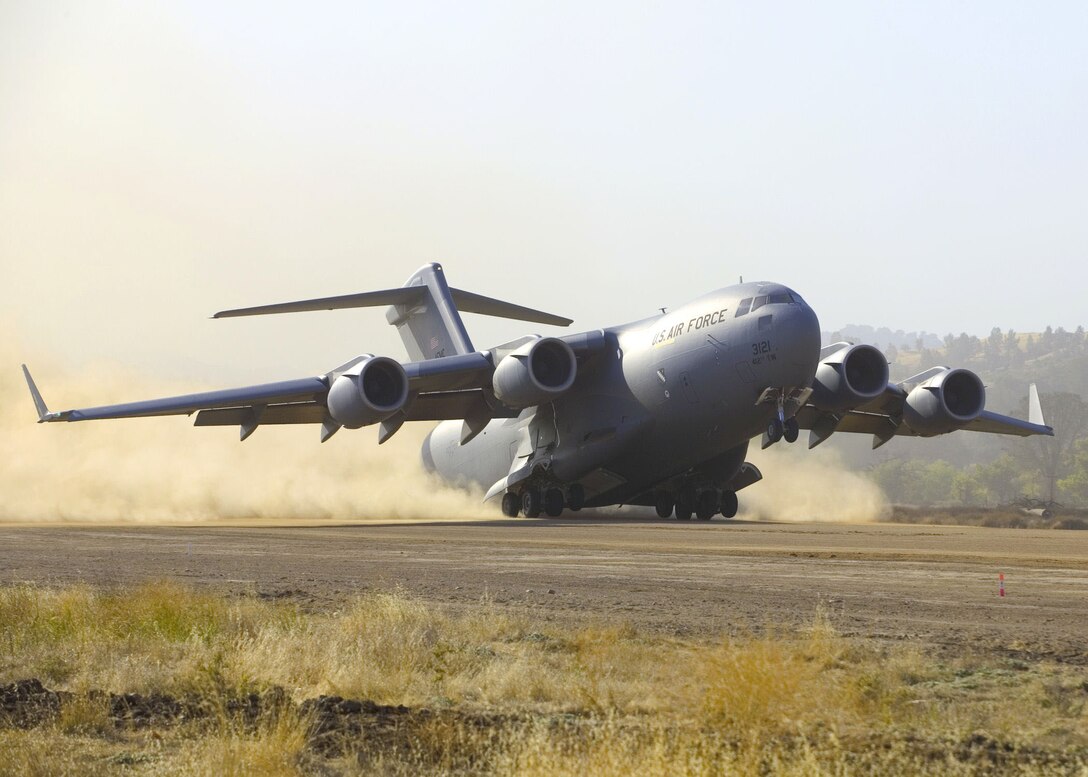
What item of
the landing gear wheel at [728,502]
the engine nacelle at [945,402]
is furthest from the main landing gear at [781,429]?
the landing gear wheel at [728,502]

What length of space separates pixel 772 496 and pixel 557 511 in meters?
10.6

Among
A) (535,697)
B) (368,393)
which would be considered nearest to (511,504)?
(368,393)

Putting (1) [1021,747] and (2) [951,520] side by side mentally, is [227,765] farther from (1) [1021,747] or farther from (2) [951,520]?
(2) [951,520]

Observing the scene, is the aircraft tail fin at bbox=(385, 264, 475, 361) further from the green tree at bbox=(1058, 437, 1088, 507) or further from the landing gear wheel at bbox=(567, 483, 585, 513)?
the green tree at bbox=(1058, 437, 1088, 507)

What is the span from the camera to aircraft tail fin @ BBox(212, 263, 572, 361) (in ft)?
117

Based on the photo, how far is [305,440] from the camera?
145ft

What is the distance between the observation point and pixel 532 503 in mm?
33375

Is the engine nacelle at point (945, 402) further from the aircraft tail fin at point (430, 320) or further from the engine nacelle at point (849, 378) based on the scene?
the aircraft tail fin at point (430, 320)

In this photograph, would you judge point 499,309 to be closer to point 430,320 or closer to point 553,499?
point 430,320

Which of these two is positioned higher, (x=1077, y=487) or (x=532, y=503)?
(x=1077, y=487)

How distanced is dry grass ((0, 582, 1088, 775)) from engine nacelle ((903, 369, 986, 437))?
22206mm

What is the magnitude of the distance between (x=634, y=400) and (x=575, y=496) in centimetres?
399

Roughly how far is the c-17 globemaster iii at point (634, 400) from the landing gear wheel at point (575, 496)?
0.17 ft

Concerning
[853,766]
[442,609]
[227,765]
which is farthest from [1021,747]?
[442,609]
